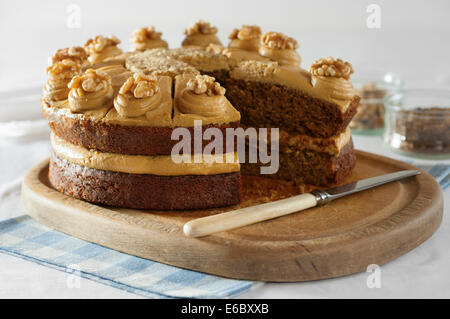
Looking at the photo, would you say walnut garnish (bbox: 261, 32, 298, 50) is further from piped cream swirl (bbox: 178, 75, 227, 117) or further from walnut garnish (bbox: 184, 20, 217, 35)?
piped cream swirl (bbox: 178, 75, 227, 117)

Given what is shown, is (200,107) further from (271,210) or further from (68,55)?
(68,55)

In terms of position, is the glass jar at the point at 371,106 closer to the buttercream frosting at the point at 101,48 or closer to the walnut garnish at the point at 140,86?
the buttercream frosting at the point at 101,48

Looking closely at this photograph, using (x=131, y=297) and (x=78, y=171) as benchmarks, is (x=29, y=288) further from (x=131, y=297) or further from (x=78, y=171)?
(x=78, y=171)

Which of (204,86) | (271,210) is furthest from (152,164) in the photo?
(271,210)

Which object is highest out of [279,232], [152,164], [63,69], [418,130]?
[63,69]

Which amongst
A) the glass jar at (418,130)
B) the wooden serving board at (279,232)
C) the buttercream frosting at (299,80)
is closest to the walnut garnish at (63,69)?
the wooden serving board at (279,232)

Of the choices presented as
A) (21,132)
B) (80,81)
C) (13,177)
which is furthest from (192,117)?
(21,132)
